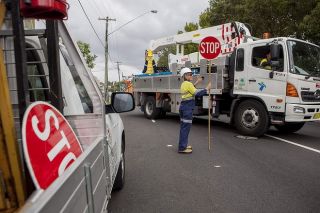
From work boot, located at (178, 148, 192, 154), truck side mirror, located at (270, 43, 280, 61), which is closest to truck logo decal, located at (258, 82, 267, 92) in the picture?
truck side mirror, located at (270, 43, 280, 61)

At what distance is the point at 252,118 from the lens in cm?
934

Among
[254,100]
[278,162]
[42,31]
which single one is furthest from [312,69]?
[42,31]

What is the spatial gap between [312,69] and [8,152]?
8.96 metres

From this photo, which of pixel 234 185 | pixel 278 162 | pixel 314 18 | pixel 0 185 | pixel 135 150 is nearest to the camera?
pixel 0 185

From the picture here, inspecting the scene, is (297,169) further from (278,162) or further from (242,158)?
(242,158)

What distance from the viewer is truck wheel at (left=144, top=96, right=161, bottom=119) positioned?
46.2 ft

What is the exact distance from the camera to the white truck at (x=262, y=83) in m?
8.62

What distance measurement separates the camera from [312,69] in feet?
30.0

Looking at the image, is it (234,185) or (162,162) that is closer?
(234,185)

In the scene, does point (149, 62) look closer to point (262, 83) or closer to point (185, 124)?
point (262, 83)

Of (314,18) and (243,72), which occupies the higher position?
(314,18)

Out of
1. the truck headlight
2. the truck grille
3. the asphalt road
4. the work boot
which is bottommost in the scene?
the asphalt road

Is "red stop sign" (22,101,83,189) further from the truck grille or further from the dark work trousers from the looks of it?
the truck grille

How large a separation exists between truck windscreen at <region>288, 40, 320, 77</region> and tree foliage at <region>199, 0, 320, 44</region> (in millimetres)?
5450
